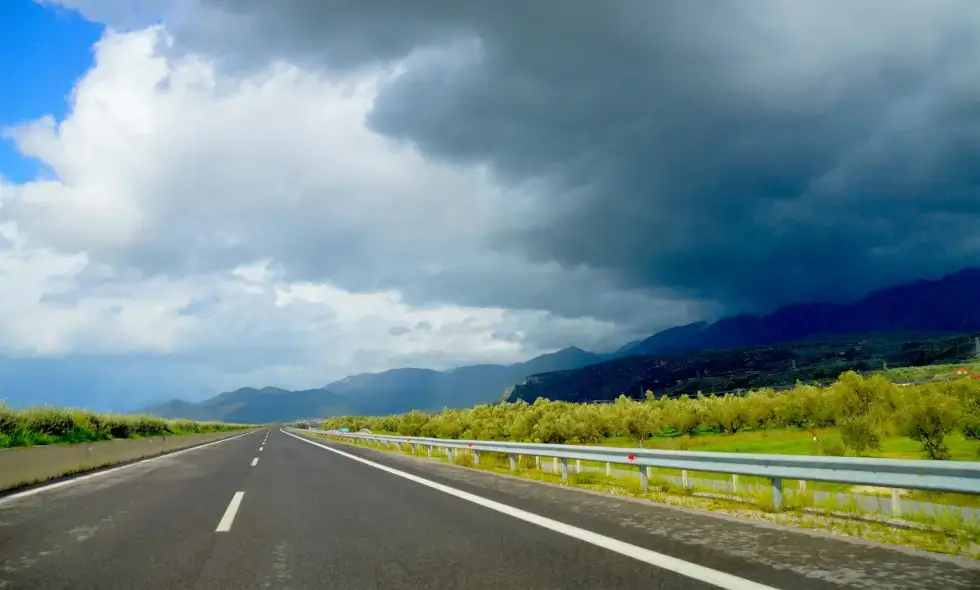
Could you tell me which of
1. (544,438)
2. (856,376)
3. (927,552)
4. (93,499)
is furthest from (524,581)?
(856,376)

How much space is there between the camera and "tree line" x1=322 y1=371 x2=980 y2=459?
6425 cm

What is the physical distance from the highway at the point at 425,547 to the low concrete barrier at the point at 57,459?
2600 mm

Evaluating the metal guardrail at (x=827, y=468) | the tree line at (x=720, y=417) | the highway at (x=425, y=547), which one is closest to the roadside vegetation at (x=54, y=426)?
the highway at (x=425, y=547)

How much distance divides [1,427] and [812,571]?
2395 centimetres

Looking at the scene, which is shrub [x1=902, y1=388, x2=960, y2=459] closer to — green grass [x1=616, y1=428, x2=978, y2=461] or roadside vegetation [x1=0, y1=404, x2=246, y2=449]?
green grass [x1=616, y1=428, x2=978, y2=461]

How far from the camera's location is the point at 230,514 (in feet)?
30.8

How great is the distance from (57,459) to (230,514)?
11158 mm

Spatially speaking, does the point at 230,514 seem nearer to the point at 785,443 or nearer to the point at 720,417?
the point at 785,443

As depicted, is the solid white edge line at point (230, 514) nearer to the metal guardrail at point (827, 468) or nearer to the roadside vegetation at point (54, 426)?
the metal guardrail at point (827, 468)

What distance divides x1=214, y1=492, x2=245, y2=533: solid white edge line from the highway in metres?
0.06

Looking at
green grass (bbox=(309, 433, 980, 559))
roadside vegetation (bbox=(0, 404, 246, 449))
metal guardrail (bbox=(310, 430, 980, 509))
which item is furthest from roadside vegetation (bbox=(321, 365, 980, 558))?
roadside vegetation (bbox=(0, 404, 246, 449))

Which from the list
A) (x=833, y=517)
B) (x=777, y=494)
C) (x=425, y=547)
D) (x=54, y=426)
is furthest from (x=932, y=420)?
(x=54, y=426)

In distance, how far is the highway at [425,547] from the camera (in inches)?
202

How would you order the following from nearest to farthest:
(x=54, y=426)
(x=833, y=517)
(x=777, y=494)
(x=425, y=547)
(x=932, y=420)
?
(x=425, y=547), (x=833, y=517), (x=777, y=494), (x=54, y=426), (x=932, y=420)
